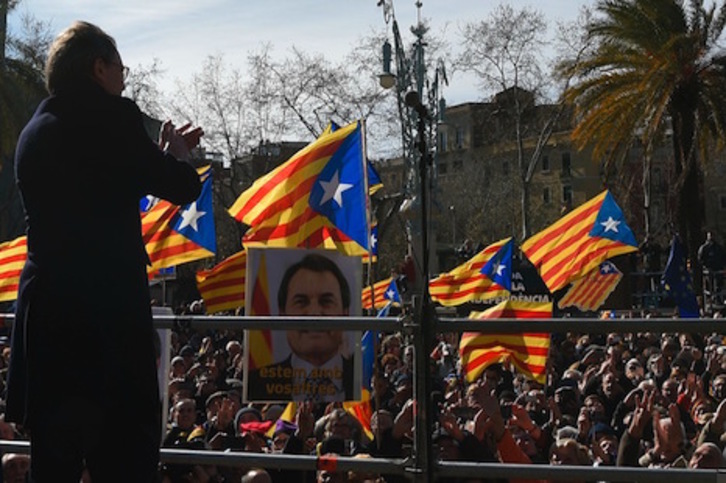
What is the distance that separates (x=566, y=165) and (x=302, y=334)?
79.5m

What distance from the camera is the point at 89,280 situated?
11.0ft

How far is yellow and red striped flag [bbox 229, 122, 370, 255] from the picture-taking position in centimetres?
1027

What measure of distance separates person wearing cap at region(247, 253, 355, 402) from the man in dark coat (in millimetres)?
2299

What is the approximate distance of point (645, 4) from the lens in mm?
20844

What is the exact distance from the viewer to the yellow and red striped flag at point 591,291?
698 inches

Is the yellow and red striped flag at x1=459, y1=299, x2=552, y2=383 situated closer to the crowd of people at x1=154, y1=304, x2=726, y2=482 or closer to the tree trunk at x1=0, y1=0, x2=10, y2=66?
the crowd of people at x1=154, y1=304, x2=726, y2=482

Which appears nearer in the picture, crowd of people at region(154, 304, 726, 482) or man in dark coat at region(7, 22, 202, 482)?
man in dark coat at region(7, 22, 202, 482)

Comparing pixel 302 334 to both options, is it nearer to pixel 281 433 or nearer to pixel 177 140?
pixel 281 433

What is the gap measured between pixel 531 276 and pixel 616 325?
19.5m

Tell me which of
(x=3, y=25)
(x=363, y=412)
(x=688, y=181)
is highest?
(x=3, y=25)

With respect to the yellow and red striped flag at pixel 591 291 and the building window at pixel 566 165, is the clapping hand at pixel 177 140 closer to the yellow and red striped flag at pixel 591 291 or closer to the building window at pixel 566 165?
the yellow and red striped flag at pixel 591 291

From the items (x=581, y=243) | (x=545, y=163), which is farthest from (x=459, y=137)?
(x=581, y=243)

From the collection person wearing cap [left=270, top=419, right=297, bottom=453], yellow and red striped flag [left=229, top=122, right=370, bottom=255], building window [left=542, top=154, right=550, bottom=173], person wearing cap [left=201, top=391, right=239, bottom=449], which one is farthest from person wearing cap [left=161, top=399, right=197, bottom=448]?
building window [left=542, top=154, right=550, bottom=173]

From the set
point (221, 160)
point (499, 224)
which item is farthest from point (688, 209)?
point (499, 224)
